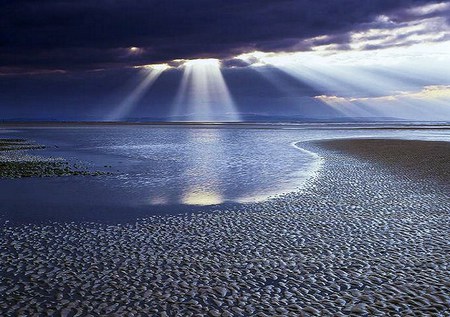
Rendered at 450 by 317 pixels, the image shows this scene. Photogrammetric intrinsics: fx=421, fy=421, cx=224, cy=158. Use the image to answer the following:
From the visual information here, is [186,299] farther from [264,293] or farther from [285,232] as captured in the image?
[285,232]

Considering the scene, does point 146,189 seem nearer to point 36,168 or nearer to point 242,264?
point 242,264

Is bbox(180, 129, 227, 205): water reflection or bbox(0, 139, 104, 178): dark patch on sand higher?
bbox(180, 129, 227, 205): water reflection

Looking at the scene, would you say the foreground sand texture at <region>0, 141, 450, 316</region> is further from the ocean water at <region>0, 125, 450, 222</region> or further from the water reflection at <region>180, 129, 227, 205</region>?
the water reflection at <region>180, 129, 227, 205</region>

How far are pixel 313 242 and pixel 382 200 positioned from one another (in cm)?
854

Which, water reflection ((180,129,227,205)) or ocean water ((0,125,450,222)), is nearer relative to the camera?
ocean water ((0,125,450,222))

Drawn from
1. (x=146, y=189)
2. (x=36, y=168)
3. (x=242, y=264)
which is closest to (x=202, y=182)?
(x=146, y=189)

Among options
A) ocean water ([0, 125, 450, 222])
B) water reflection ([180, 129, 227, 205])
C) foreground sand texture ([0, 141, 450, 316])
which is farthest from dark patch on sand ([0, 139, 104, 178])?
foreground sand texture ([0, 141, 450, 316])

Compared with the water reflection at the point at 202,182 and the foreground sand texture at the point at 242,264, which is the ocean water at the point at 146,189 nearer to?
the water reflection at the point at 202,182

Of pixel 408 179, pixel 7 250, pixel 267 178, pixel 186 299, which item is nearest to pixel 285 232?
pixel 186 299

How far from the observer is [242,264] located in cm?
1203

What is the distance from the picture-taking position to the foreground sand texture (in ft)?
30.6

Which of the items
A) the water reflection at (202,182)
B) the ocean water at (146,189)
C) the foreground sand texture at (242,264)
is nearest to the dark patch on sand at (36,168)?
the ocean water at (146,189)

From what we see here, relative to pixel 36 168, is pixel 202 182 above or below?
above

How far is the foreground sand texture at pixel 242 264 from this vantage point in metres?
9.33
